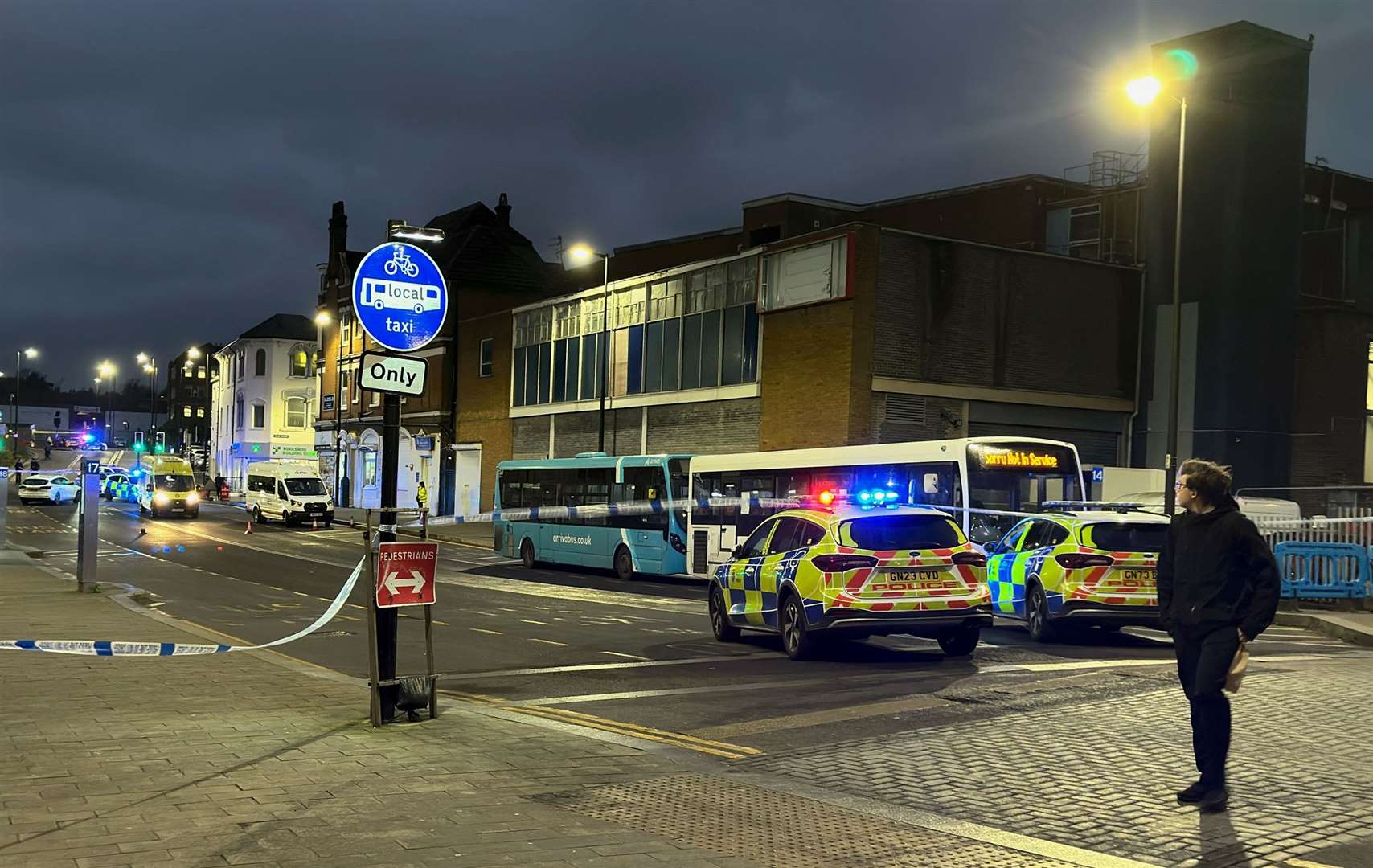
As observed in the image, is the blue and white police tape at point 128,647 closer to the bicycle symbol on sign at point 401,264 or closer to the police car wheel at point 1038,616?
the bicycle symbol on sign at point 401,264

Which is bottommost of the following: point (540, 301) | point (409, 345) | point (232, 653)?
point (232, 653)

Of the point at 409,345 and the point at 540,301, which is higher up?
the point at 540,301

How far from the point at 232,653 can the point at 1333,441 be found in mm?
36336

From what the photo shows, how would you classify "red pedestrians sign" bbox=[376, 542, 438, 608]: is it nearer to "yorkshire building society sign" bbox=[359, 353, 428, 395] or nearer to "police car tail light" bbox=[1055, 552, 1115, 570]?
"yorkshire building society sign" bbox=[359, 353, 428, 395]

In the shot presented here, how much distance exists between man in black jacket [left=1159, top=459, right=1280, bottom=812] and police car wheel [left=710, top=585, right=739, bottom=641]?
29.2ft

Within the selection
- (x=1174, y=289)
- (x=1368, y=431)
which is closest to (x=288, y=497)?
(x=1174, y=289)

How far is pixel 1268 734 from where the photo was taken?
879 centimetres

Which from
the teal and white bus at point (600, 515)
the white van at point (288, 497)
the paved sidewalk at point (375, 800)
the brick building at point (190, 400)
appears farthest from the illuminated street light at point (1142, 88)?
the brick building at point (190, 400)

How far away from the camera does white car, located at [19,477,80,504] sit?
218 feet

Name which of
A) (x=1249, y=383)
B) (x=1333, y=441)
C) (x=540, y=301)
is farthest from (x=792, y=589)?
(x=540, y=301)

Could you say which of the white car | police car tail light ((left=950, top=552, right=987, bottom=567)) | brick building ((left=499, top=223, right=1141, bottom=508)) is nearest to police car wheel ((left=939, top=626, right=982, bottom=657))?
police car tail light ((left=950, top=552, right=987, bottom=567))

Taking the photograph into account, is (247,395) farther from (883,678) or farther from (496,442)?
(883,678)

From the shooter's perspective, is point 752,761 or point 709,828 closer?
point 709,828

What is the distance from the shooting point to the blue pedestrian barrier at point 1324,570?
19891mm
